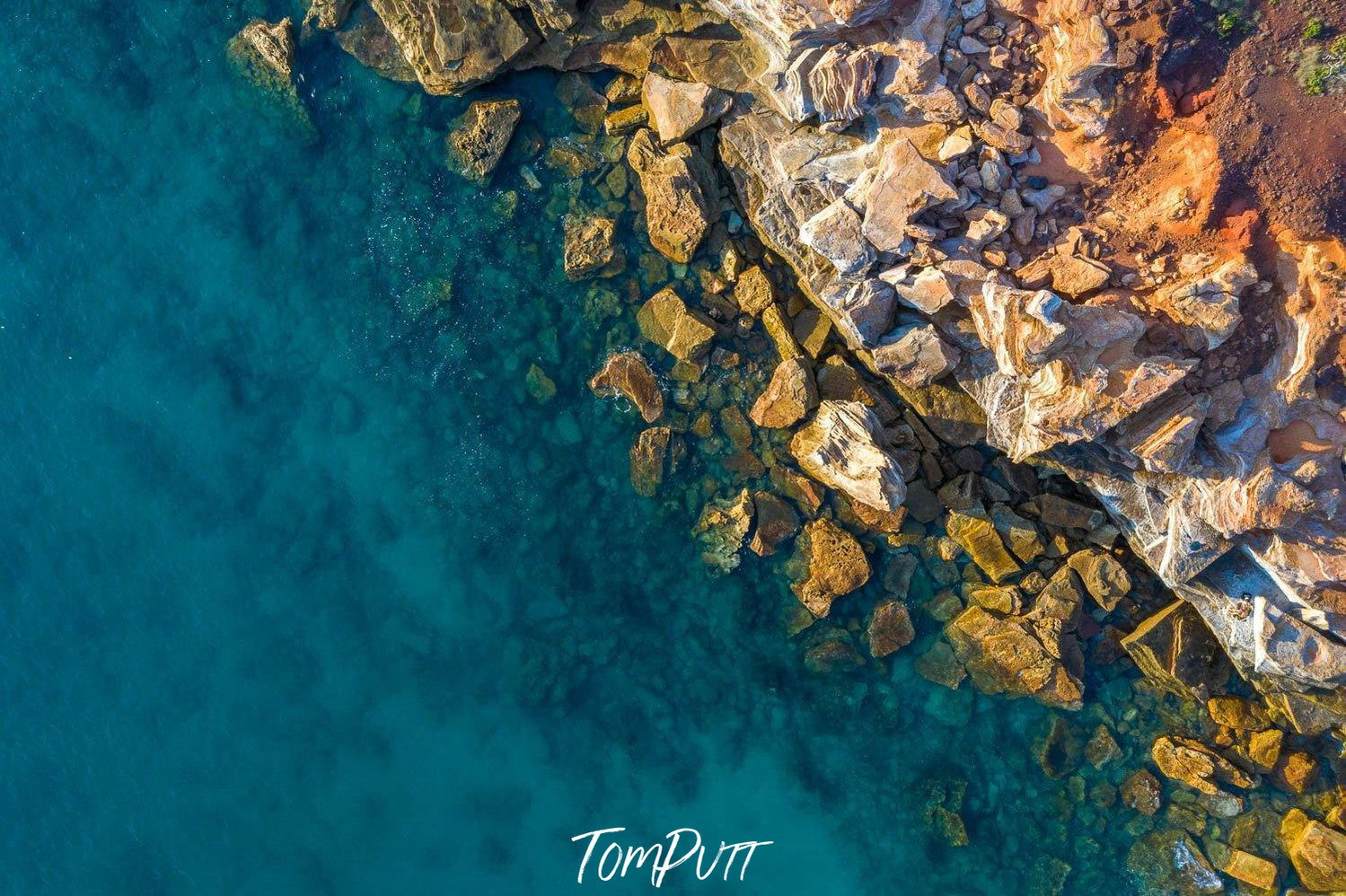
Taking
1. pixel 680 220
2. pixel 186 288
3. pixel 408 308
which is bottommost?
pixel 680 220

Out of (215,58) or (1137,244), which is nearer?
(1137,244)

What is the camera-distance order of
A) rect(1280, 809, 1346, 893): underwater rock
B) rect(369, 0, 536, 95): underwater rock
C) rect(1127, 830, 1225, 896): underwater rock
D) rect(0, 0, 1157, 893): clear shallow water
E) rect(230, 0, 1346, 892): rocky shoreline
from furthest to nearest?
rect(1127, 830, 1225, 896): underwater rock → rect(0, 0, 1157, 893): clear shallow water → rect(1280, 809, 1346, 893): underwater rock → rect(369, 0, 536, 95): underwater rock → rect(230, 0, 1346, 892): rocky shoreline

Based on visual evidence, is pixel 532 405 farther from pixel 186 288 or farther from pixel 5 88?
pixel 5 88

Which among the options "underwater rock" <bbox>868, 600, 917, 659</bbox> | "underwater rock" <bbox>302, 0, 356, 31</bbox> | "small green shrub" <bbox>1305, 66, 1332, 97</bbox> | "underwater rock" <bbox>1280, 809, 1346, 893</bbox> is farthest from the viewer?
"underwater rock" <bbox>868, 600, 917, 659</bbox>

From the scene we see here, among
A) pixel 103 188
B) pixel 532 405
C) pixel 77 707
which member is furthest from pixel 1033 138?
pixel 77 707

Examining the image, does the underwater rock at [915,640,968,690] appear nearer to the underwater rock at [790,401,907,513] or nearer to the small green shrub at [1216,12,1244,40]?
the underwater rock at [790,401,907,513]

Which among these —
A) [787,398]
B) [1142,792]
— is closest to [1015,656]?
[1142,792]

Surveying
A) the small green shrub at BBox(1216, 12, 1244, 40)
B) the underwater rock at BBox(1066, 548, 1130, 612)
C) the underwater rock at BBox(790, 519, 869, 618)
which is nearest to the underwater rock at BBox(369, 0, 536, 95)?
the underwater rock at BBox(790, 519, 869, 618)
